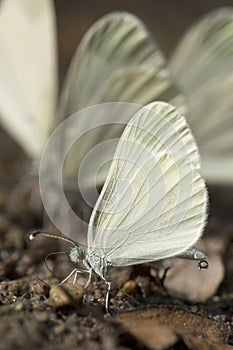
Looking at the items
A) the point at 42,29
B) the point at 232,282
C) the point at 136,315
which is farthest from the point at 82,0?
the point at 136,315

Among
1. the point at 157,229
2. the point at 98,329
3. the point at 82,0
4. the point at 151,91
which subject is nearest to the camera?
the point at 98,329

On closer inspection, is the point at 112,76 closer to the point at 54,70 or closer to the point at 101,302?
the point at 54,70

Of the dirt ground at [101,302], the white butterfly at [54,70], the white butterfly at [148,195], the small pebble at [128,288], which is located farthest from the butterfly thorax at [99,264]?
the white butterfly at [54,70]

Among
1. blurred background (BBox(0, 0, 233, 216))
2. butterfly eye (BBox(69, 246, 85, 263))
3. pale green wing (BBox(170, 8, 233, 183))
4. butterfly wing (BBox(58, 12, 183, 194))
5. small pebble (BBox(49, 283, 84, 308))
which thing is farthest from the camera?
blurred background (BBox(0, 0, 233, 216))

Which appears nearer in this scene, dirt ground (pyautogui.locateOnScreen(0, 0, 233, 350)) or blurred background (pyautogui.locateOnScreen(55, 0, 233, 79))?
dirt ground (pyautogui.locateOnScreen(0, 0, 233, 350))

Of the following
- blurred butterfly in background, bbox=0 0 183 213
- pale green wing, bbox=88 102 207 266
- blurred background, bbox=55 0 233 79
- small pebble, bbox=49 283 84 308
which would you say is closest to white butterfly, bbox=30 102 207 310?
pale green wing, bbox=88 102 207 266

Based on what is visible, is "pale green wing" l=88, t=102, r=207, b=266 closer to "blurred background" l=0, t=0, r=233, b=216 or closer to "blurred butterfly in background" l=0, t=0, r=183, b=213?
"blurred butterfly in background" l=0, t=0, r=183, b=213

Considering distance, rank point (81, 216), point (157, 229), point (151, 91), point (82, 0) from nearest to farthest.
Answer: point (157, 229)
point (151, 91)
point (81, 216)
point (82, 0)

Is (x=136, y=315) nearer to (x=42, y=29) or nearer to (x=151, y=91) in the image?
(x=151, y=91)
